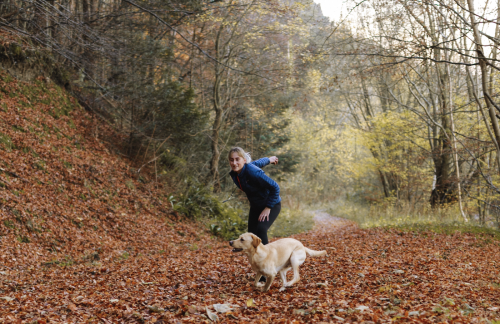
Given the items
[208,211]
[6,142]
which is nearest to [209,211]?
[208,211]

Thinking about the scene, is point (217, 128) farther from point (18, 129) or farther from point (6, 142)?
point (6, 142)

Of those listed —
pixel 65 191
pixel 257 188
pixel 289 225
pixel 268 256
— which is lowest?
pixel 289 225

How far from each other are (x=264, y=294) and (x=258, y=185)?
156 centimetres

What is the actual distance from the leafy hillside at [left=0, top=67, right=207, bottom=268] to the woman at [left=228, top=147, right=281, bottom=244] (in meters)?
4.09

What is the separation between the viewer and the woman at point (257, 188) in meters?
5.29

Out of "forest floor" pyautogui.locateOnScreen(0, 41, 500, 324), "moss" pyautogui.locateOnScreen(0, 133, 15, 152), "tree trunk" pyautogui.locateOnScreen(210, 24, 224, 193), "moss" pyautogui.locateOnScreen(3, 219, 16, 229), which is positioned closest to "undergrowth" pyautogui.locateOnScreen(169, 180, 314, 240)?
"forest floor" pyautogui.locateOnScreen(0, 41, 500, 324)

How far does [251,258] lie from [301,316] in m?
1.16

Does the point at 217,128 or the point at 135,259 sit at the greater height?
the point at 217,128

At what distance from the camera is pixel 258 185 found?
212 inches

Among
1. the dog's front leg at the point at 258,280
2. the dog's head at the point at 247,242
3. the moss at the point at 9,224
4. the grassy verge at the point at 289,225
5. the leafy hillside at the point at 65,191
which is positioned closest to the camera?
the dog's head at the point at 247,242

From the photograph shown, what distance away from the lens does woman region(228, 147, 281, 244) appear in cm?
529

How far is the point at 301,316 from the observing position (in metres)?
3.76

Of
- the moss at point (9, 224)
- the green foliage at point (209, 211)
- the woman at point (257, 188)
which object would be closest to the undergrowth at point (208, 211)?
the green foliage at point (209, 211)

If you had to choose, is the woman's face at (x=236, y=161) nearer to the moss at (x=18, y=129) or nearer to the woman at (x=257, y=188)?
the woman at (x=257, y=188)
